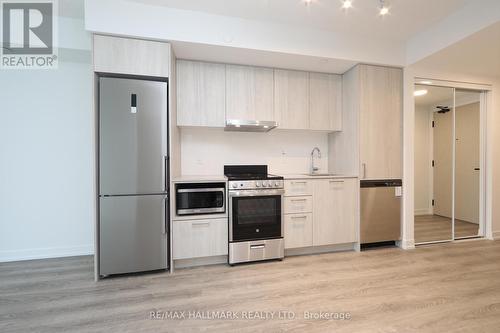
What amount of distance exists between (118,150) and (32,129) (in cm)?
150

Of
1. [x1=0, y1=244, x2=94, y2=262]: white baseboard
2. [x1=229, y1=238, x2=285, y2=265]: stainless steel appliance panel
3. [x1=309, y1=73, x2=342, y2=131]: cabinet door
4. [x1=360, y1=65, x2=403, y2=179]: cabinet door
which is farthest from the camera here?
[x1=309, y1=73, x2=342, y2=131]: cabinet door

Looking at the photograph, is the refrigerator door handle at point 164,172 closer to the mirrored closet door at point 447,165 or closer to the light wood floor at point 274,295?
the light wood floor at point 274,295

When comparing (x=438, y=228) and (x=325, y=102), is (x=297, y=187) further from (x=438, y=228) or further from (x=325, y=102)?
(x=438, y=228)

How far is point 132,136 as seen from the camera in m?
2.37

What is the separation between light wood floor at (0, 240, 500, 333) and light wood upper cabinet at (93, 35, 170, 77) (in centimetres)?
217

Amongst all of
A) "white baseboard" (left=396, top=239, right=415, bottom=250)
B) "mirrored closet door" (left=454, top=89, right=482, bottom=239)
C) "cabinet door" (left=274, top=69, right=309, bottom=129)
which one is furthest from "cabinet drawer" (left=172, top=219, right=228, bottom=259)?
"mirrored closet door" (left=454, top=89, right=482, bottom=239)

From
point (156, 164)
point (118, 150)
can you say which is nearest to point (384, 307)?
point (156, 164)

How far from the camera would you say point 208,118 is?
2949 millimetres

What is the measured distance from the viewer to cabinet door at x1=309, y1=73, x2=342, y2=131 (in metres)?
3.29

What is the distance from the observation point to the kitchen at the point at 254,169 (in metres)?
2.03

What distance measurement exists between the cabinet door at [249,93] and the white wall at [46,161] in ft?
5.76

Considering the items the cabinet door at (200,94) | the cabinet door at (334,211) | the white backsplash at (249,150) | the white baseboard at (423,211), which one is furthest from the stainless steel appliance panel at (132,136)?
the white baseboard at (423,211)

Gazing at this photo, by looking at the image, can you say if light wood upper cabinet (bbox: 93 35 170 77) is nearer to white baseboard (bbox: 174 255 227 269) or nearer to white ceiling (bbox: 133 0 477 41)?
Answer: white ceiling (bbox: 133 0 477 41)

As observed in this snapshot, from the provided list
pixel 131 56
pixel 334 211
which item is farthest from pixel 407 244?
pixel 131 56
